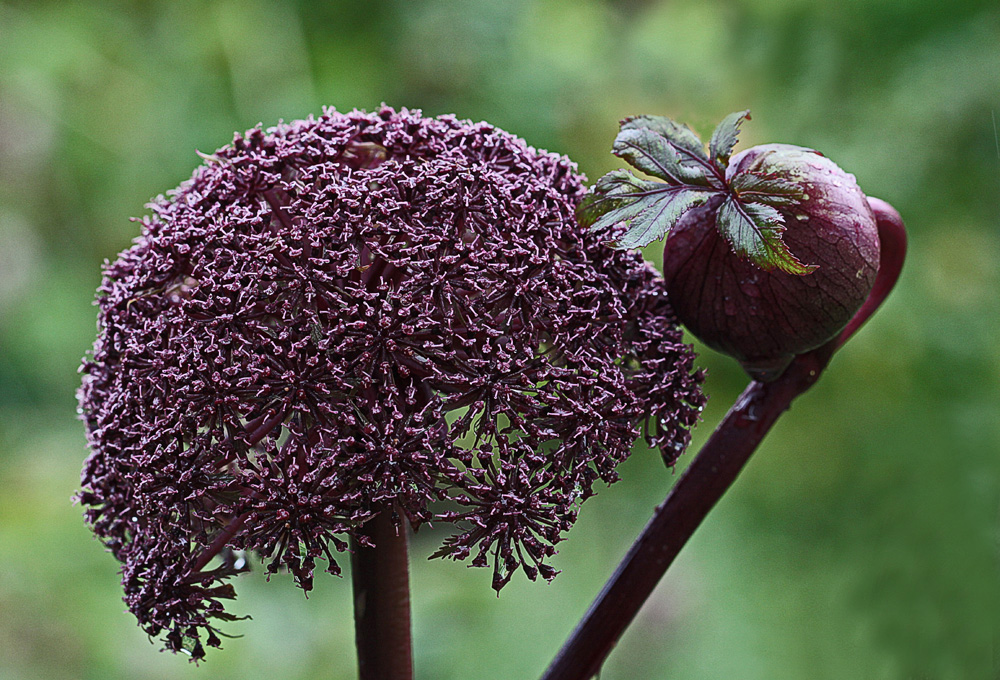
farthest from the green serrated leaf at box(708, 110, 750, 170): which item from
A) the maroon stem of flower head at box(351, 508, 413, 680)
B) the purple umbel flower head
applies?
the maroon stem of flower head at box(351, 508, 413, 680)

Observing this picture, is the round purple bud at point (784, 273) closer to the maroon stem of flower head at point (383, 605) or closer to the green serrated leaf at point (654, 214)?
the green serrated leaf at point (654, 214)

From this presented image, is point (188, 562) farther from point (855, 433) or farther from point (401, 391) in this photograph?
point (855, 433)

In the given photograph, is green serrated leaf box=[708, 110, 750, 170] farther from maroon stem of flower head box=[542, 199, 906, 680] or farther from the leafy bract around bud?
maroon stem of flower head box=[542, 199, 906, 680]

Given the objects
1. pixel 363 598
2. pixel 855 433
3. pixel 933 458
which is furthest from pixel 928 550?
pixel 363 598

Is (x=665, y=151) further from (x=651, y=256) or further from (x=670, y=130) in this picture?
(x=651, y=256)

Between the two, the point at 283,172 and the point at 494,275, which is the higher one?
the point at 283,172

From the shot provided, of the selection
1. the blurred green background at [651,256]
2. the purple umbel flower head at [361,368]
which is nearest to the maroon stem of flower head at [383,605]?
the purple umbel flower head at [361,368]

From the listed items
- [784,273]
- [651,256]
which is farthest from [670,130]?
[651,256]
